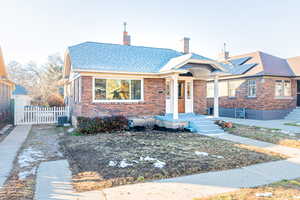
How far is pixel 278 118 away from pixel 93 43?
16747mm

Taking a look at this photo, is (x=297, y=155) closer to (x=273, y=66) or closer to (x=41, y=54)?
(x=273, y=66)

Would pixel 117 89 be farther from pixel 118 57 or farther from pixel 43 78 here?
pixel 43 78

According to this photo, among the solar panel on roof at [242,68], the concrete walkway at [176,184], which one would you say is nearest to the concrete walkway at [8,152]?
the concrete walkway at [176,184]

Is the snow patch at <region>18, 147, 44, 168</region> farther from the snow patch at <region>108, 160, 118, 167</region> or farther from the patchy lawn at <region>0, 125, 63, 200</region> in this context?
the snow patch at <region>108, 160, 118, 167</region>

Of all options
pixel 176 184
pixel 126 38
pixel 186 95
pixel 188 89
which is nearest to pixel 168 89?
pixel 186 95

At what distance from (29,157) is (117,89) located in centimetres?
674

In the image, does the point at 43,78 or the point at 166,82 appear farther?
the point at 43,78

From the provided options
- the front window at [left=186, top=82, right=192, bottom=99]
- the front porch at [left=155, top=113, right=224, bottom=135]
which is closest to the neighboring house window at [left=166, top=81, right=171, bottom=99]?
the front window at [left=186, top=82, right=192, bottom=99]

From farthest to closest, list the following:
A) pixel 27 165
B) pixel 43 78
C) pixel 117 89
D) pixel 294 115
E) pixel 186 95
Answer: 1. pixel 43 78
2. pixel 294 115
3. pixel 186 95
4. pixel 117 89
5. pixel 27 165

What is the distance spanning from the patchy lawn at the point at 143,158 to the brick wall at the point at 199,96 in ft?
20.5

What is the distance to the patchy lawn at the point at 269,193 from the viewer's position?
4.08m

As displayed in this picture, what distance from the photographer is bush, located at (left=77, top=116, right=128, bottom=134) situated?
11355 mm

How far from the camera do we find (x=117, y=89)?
510 inches

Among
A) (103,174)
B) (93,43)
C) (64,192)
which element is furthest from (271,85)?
(64,192)
